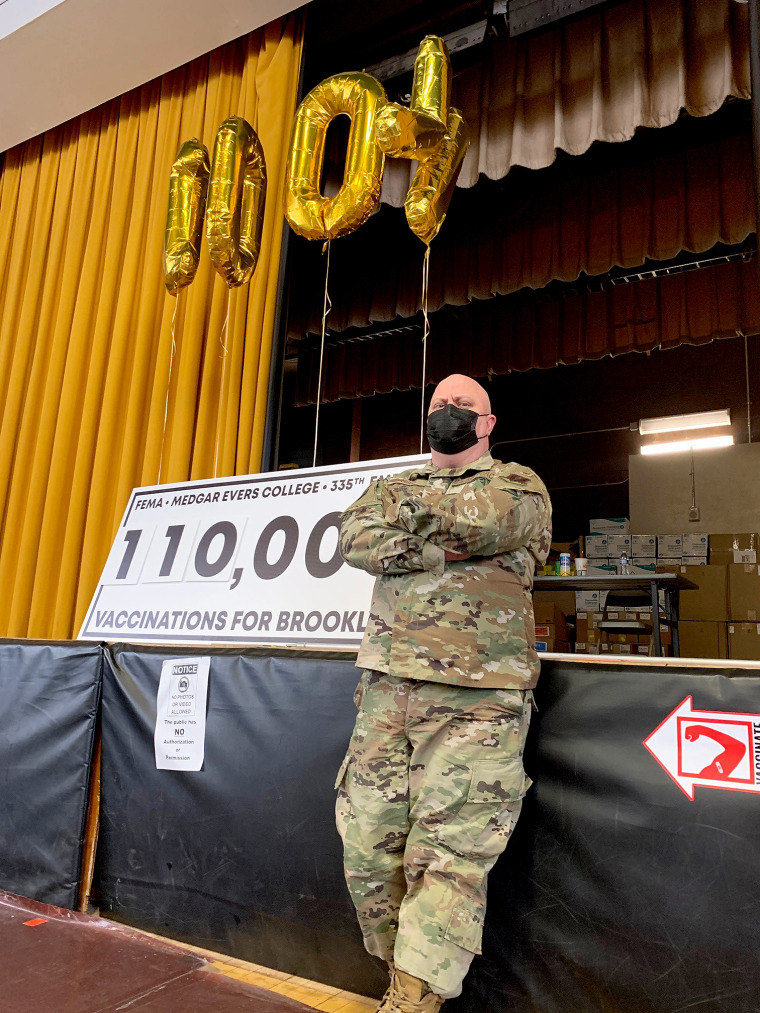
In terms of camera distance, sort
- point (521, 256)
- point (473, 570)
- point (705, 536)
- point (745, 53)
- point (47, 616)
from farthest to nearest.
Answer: point (705, 536), point (521, 256), point (47, 616), point (745, 53), point (473, 570)

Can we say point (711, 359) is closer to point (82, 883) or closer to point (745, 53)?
point (745, 53)

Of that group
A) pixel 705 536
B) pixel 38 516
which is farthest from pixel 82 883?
pixel 705 536

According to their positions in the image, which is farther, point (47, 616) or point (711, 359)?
point (711, 359)

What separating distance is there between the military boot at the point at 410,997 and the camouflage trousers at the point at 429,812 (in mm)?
25

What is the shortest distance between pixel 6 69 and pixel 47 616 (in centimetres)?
280

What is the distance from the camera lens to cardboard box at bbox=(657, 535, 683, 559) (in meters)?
7.29

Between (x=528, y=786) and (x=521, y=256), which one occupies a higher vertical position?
(x=521, y=256)

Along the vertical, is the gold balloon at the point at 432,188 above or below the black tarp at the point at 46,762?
above

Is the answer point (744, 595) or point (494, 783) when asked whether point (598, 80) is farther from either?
point (744, 595)

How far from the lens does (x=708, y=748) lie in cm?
132

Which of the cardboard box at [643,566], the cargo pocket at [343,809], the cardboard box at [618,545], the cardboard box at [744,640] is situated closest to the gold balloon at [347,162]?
the cargo pocket at [343,809]

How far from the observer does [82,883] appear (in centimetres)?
203

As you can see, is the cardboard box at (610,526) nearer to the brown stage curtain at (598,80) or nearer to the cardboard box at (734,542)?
the cardboard box at (734,542)

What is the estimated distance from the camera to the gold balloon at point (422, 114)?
238cm
